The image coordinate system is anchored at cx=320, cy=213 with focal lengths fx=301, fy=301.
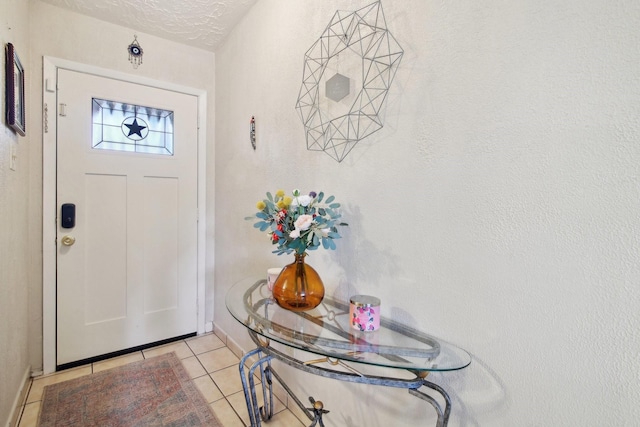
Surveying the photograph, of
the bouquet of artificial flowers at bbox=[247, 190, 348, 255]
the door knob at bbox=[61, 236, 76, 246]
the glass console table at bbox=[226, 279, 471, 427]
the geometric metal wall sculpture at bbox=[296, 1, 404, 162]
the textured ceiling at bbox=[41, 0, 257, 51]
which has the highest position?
the textured ceiling at bbox=[41, 0, 257, 51]

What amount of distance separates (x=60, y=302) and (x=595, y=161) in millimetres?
2763

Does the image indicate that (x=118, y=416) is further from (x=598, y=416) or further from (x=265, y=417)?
(x=598, y=416)

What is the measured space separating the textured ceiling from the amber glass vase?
68.9 inches

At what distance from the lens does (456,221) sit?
880 millimetres

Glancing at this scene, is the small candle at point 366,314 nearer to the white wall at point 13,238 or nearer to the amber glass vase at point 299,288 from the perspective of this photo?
the amber glass vase at point 299,288

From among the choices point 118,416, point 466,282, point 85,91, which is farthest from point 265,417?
point 85,91

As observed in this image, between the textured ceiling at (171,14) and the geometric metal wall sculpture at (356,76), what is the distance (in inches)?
36.0

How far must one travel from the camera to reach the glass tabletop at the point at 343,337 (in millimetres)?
816

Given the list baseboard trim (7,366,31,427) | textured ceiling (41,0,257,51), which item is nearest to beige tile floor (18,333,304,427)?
baseboard trim (7,366,31,427)

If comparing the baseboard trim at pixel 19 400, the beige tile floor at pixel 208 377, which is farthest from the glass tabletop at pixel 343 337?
the baseboard trim at pixel 19 400

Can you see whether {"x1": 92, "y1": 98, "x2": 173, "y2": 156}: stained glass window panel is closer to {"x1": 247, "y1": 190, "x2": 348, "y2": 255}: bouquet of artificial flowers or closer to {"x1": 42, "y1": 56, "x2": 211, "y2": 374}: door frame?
{"x1": 42, "y1": 56, "x2": 211, "y2": 374}: door frame

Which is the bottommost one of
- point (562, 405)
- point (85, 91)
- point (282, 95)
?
point (562, 405)

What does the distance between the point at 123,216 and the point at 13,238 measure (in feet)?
2.21

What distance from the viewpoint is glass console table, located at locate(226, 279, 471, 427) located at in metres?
0.81
